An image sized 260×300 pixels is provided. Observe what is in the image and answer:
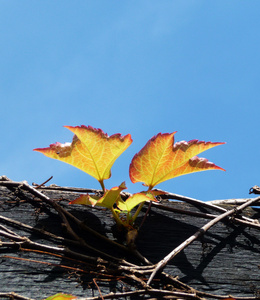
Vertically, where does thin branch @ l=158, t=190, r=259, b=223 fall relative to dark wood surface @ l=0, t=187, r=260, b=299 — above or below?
above

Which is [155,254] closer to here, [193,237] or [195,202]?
[193,237]

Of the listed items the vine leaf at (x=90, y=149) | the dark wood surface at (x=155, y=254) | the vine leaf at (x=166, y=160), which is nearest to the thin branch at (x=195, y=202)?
the dark wood surface at (x=155, y=254)

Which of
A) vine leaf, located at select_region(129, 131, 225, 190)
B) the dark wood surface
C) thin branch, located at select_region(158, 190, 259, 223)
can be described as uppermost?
vine leaf, located at select_region(129, 131, 225, 190)

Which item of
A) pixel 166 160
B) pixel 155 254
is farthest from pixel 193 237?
pixel 166 160

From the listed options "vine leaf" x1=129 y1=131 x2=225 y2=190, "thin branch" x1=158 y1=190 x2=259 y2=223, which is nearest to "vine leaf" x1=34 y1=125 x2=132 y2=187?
"vine leaf" x1=129 y1=131 x2=225 y2=190

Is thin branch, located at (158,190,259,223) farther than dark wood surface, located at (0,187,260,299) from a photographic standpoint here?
Yes

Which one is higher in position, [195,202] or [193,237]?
[195,202]

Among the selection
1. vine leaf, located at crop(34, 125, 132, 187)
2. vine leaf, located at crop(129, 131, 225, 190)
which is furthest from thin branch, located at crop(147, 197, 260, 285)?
vine leaf, located at crop(34, 125, 132, 187)

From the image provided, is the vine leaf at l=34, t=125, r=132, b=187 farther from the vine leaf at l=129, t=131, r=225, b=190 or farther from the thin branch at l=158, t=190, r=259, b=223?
the thin branch at l=158, t=190, r=259, b=223
